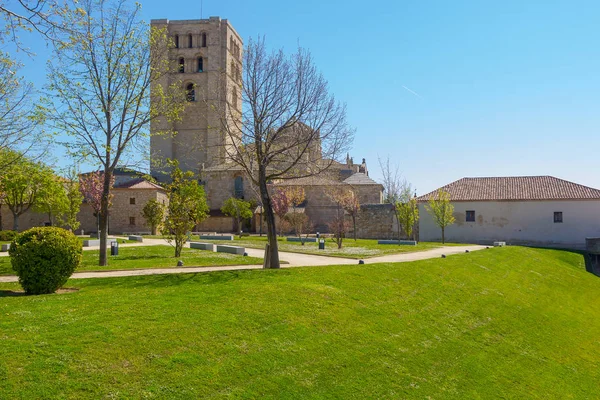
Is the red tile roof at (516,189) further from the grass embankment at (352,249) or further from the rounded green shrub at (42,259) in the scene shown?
the rounded green shrub at (42,259)

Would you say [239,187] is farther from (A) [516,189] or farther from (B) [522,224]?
(B) [522,224]

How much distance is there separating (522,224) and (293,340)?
35.1 m

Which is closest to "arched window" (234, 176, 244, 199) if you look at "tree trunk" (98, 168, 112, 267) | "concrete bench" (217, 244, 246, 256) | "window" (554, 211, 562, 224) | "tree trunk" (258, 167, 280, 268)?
"window" (554, 211, 562, 224)

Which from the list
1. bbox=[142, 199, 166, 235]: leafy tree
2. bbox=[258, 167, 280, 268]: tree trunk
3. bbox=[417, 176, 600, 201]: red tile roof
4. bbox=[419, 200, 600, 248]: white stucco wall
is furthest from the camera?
bbox=[142, 199, 166, 235]: leafy tree

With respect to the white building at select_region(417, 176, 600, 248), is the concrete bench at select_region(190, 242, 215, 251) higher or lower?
lower

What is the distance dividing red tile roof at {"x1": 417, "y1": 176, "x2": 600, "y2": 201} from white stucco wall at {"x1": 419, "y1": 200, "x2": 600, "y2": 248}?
46 cm

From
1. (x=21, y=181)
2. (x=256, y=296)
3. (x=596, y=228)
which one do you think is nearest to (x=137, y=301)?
(x=256, y=296)

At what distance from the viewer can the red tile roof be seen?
125 feet

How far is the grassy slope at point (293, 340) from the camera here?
21.5 feet

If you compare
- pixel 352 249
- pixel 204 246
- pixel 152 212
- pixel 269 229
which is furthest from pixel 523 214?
pixel 152 212

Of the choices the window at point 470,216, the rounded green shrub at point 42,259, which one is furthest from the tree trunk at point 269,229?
the window at point 470,216

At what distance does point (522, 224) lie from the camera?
127ft

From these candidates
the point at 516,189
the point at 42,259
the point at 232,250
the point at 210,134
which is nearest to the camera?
the point at 42,259

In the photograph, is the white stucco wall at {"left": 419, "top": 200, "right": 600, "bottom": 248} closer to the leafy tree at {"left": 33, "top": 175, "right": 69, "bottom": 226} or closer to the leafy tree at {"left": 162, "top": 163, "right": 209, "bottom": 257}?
the leafy tree at {"left": 162, "top": 163, "right": 209, "bottom": 257}
